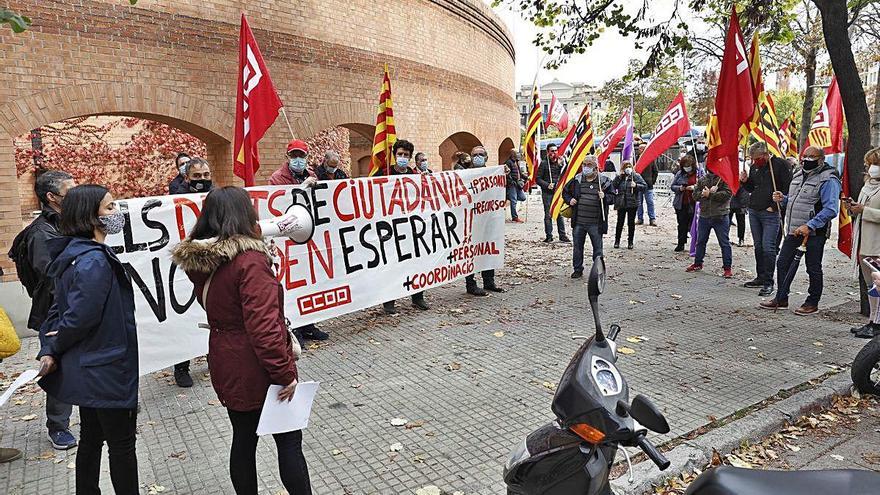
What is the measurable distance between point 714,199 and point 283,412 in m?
8.53

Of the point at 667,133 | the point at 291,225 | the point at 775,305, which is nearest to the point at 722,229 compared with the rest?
the point at 775,305

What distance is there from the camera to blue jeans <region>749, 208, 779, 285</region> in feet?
27.3

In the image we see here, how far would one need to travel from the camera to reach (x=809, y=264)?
24.1ft

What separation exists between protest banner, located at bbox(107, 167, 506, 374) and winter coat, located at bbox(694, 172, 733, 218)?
3556mm

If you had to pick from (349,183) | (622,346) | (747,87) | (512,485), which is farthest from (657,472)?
(747,87)

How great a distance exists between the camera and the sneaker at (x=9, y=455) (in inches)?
153

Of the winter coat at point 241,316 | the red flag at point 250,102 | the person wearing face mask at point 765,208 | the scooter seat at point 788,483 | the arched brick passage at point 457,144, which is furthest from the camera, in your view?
the arched brick passage at point 457,144

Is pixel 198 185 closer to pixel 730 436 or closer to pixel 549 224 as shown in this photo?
pixel 730 436

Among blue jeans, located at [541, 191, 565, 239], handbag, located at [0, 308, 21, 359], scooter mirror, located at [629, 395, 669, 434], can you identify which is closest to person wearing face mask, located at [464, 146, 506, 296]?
blue jeans, located at [541, 191, 565, 239]

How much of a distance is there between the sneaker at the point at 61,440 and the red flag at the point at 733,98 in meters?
7.44

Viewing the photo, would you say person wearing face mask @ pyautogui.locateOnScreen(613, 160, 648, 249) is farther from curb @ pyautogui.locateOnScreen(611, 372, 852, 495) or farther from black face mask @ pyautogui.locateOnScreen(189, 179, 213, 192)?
black face mask @ pyautogui.locateOnScreen(189, 179, 213, 192)

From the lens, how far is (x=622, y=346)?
613cm

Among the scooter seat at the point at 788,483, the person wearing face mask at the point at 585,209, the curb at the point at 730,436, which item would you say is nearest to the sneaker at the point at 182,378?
the curb at the point at 730,436

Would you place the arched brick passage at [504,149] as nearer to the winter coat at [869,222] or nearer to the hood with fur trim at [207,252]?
the winter coat at [869,222]
